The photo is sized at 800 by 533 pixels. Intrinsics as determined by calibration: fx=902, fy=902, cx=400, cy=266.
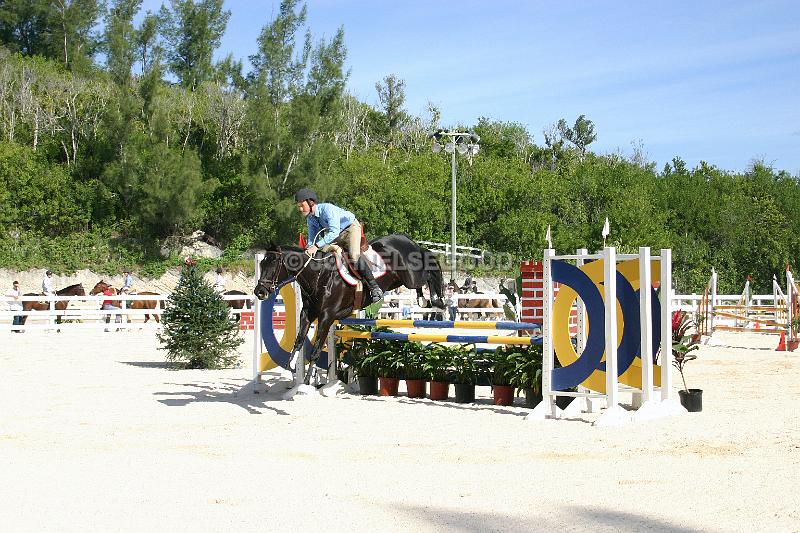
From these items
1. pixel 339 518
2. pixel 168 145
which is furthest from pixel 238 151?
pixel 339 518

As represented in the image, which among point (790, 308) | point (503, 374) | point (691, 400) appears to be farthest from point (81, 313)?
point (691, 400)

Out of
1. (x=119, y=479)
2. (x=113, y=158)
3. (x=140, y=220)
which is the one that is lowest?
(x=119, y=479)

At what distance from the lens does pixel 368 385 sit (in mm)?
11172

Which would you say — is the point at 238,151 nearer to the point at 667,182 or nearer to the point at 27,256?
the point at 27,256

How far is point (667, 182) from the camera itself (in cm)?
5703

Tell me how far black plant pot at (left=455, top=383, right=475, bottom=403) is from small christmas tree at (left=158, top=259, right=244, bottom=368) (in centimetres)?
561

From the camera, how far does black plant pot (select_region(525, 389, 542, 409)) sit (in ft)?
31.6

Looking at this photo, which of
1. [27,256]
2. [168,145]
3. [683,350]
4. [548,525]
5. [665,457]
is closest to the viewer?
[548,525]

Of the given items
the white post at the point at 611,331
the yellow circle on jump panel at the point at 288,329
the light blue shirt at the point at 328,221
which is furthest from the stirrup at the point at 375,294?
the white post at the point at 611,331

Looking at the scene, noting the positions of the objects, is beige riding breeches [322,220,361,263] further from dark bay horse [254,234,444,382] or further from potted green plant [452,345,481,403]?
potted green plant [452,345,481,403]

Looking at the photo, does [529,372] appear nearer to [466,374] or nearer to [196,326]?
[466,374]

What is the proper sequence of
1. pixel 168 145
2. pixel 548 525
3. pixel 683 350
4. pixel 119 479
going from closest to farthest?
1. pixel 548 525
2. pixel 119 479
3. pixel 683 350
4. pixel 168 145

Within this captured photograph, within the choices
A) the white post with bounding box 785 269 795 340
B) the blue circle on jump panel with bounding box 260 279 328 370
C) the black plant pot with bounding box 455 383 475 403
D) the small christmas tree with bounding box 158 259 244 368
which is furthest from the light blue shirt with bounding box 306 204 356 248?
the white post with bounding box 785 269 795 340

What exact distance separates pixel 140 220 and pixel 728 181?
123 ft
